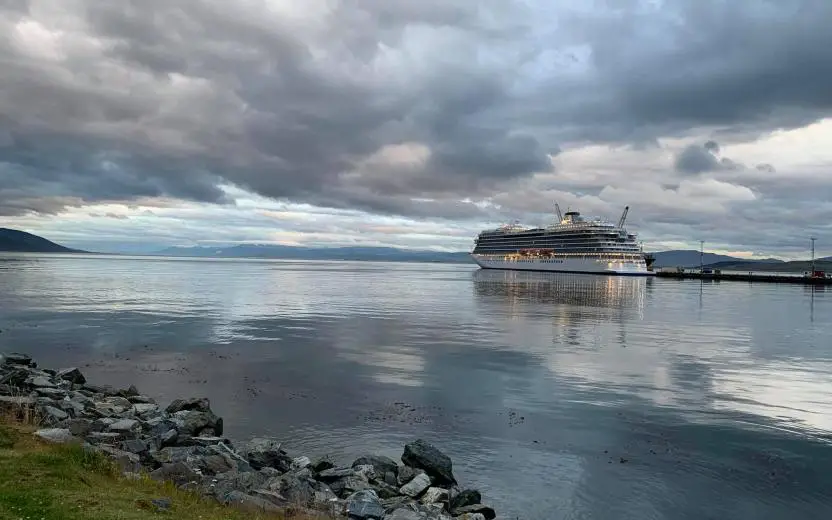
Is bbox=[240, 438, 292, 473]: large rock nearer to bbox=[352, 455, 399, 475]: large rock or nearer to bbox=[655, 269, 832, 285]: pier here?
bbox=[352, 455, 399, 475]: large rock

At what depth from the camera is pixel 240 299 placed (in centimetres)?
7088

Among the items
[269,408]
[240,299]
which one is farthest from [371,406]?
[240,299]

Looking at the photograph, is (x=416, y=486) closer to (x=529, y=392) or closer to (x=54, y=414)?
(x=54, y=414)

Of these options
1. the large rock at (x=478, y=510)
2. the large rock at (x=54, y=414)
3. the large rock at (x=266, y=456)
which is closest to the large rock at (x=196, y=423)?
the large rock at (x=266, y=456)

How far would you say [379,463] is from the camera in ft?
49.6

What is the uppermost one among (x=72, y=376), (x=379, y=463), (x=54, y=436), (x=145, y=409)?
(x=54, y=436)

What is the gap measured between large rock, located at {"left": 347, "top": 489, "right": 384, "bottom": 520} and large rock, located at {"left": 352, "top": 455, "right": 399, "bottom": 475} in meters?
2.39

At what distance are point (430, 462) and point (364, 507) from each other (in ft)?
11.2

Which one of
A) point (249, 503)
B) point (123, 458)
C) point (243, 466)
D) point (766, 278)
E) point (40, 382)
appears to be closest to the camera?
point (249, 503)

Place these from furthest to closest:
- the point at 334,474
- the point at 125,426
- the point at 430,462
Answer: the point at 125,426 < the point at 430,462 < the point at 334,474

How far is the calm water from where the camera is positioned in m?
15.2

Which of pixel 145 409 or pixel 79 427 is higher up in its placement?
pixel 79 427

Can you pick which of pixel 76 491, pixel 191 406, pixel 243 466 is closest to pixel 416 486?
pixel 243 466

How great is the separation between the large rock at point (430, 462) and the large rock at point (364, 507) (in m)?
2.60
